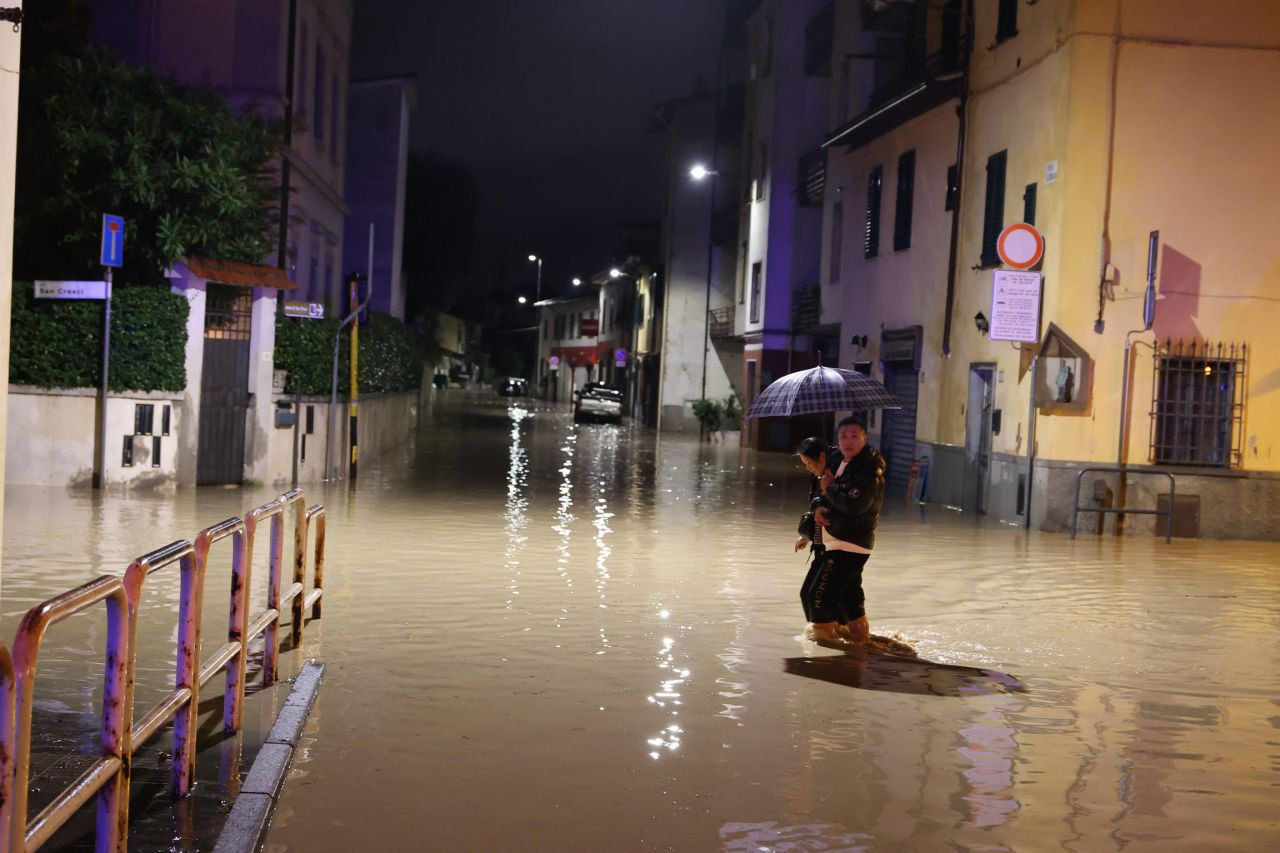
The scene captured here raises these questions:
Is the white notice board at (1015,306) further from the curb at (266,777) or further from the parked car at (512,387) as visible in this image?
the parked car at (512,387)

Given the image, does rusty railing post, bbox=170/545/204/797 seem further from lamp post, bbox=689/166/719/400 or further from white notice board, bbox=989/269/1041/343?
lamp post, bbox=689/166/719/400

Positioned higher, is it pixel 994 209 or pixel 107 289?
pixel 994 209

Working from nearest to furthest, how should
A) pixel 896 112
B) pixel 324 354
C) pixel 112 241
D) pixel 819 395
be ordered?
1. pixel 819 395
2. pixel 112 241
3. pixel 324 354
4. pixel 896 112

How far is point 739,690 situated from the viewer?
9.17 m

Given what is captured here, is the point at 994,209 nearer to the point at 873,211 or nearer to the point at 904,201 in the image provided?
the point at 904,201

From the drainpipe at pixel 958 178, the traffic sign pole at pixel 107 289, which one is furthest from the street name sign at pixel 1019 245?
the traffic sign pole at pixel 107 289

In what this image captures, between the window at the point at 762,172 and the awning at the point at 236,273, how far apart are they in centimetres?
2389

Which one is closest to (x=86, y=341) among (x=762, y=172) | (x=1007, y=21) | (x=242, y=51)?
(x=242, y=51)

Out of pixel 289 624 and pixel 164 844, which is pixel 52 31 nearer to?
pixel 289 624

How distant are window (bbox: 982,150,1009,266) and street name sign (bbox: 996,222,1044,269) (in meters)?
2.42

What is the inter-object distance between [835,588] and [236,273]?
44.9 feet

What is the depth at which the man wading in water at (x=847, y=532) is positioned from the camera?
409 inches

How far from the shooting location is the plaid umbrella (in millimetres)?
12305

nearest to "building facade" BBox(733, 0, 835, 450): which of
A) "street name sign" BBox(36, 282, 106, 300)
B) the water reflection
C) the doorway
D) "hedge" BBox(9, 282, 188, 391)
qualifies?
the water reflection
